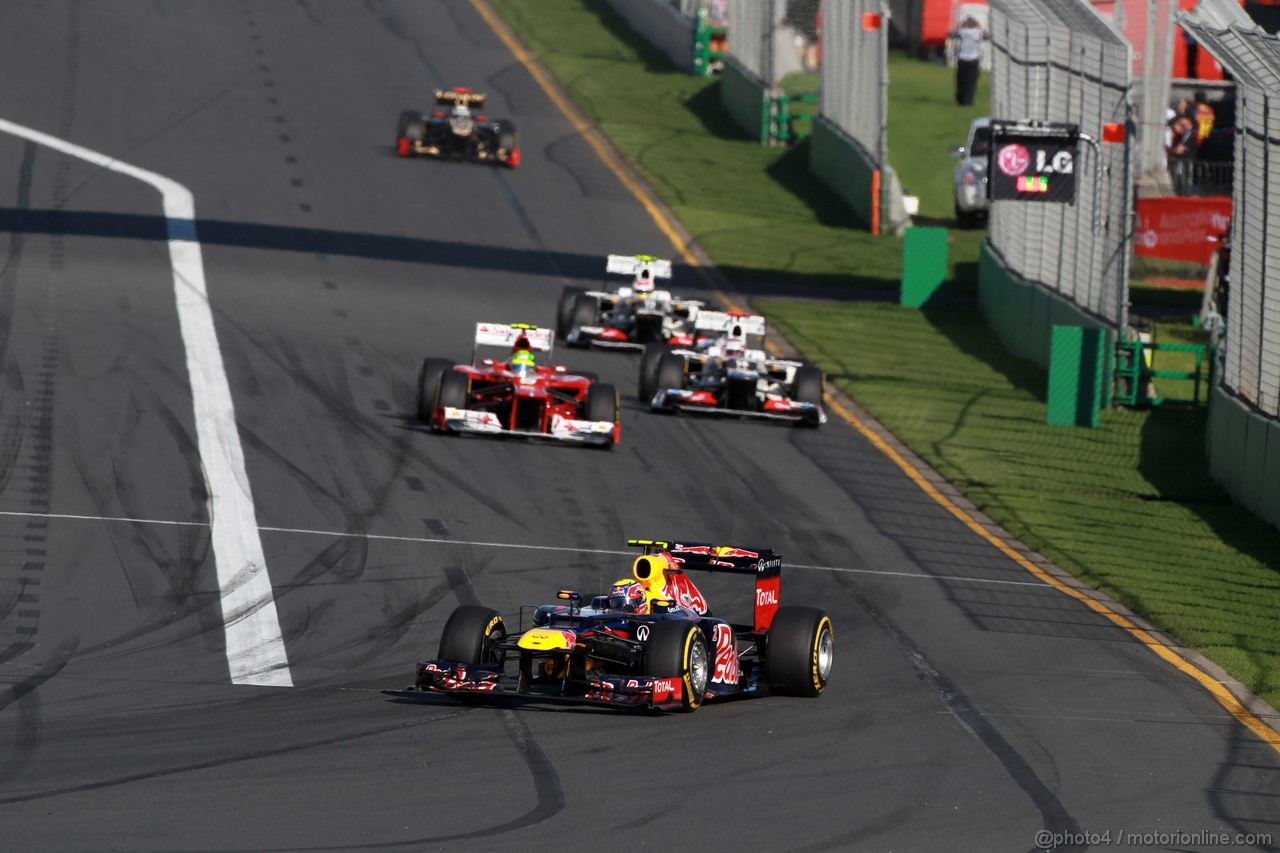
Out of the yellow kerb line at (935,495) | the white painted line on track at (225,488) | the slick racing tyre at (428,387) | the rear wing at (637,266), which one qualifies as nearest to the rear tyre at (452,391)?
the slick racing tyre at (428,387)

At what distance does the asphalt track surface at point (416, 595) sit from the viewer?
35.7 ft

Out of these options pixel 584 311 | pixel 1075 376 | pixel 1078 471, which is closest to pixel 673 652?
pixel 1078 471

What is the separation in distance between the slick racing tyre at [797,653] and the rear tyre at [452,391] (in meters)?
9.25

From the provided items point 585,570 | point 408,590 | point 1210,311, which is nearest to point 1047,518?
point 585,570

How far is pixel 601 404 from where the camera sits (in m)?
22.9

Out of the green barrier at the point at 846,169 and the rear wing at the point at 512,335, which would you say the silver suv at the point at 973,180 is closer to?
the green barrier at the point at 846,169

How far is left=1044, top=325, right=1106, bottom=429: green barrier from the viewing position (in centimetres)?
2614

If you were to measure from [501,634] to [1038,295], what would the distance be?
62.5ft

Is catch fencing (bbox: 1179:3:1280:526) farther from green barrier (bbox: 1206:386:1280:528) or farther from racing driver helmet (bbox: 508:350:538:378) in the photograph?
racing driver helmet (bbox: 508:350:538:378)

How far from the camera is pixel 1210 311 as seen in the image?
32062 mm

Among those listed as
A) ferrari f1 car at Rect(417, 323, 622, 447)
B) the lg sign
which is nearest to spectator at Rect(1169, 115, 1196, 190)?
the lg sign

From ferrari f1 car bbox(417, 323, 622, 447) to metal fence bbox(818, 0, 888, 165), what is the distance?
17.9m

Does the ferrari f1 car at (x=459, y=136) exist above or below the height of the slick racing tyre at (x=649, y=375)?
above

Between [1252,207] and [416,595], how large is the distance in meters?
10.9
